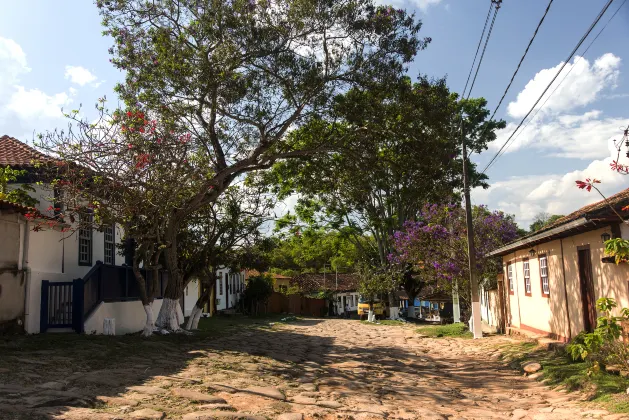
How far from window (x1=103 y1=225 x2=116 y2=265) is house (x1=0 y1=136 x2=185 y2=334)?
0.06 meters

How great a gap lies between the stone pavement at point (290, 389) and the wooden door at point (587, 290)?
2.19 m

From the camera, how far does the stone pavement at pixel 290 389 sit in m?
6.70

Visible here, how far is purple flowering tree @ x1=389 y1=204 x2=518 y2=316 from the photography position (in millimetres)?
20969

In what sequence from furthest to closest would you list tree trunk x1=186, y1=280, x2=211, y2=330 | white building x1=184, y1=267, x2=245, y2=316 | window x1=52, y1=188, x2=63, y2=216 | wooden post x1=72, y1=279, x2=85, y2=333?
white building x1=184, y1=267, x2=245, y2=316 → tree trunk x1=186, y1=280, x2=211, y2=330 → wooden post x1=72, y1=279, x2=85, y2=333 → window x1=52, y1=188, x2=63, y2=216

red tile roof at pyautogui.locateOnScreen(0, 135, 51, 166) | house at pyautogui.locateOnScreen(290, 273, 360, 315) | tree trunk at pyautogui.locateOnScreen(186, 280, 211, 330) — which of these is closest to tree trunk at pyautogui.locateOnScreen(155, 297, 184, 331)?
tree trunk at pyautogui.locateOnScreen(186, 280, 211, 330)

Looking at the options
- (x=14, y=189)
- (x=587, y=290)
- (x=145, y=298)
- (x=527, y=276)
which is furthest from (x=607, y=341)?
(x=14, y=189)

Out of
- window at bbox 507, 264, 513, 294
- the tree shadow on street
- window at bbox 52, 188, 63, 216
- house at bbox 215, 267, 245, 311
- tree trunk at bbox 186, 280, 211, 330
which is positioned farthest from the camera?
house at bbox 215, 267, 245, 311

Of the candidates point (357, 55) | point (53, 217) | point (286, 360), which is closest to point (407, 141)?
point (357, 55)

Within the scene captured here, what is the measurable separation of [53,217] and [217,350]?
5.12 metres

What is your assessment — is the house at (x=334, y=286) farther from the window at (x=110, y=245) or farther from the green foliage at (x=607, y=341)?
the green foliage at (x=607, y=341)

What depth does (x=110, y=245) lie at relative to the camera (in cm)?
1803

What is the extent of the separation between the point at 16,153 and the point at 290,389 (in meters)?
11.7

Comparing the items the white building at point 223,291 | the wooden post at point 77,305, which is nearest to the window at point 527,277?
the wooden post at point 77,305

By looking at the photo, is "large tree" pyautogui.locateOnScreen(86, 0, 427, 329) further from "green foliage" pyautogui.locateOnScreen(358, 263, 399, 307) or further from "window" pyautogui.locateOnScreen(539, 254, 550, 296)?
"green foliage" pyautogui.locateOnScreen(358, 263, 399, 307)
